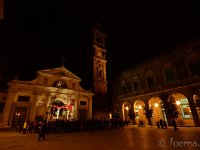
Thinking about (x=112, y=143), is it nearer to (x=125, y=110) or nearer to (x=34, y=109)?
(x=34, y=109)

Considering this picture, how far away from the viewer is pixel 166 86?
22516mm

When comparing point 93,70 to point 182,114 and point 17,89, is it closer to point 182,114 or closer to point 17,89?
point 17,89

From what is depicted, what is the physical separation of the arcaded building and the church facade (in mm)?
9796

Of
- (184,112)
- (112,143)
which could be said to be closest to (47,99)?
(112,143)

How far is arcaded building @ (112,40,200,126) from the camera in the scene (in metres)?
19.7

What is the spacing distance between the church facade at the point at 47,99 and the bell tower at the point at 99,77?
2.79 metres

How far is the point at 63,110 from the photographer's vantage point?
25.0 m

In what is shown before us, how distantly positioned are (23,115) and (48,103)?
14.2 feet

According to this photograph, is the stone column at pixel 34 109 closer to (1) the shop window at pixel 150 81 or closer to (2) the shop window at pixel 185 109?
(1) the shop window at pixel 150 81

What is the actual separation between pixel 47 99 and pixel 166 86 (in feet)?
72.6

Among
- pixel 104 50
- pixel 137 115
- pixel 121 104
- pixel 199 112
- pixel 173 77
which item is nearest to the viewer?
pixel 199 112

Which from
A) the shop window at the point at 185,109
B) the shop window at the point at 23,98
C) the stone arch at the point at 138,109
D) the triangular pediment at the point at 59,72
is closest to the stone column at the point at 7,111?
the shop window at the point at 23,98

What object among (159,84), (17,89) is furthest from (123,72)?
(17,89)

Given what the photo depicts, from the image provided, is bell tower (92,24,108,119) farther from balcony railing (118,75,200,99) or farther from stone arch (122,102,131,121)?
balcony railing (118,75,200,99)
